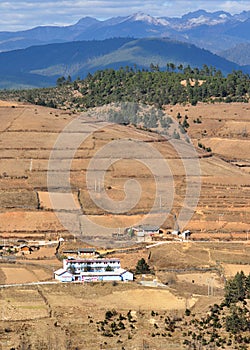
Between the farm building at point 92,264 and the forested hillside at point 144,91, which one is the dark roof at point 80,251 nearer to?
the farm building at point 92,264

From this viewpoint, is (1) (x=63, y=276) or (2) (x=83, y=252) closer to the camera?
(1) (x=63, y=276)

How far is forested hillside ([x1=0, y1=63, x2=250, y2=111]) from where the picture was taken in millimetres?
119812

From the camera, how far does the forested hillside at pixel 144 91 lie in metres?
120

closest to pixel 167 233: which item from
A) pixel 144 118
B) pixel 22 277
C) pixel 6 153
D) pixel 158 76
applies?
pixel 22 277

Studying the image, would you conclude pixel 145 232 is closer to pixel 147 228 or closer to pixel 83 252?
pixel 147 228

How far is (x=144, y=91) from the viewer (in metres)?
124

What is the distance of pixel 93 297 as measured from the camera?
46844mm

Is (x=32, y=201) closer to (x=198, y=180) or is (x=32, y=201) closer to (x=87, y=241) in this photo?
(x=87, y=241)

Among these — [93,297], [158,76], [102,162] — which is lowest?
[93,297]

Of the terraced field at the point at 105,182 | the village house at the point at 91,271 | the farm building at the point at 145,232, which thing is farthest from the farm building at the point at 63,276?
the farm building at the point at 145,232

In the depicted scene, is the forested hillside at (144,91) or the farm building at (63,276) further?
the forested hillside at (144,91)

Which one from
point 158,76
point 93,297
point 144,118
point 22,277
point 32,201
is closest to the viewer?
point 93,297

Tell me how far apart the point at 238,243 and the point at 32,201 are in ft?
57.2

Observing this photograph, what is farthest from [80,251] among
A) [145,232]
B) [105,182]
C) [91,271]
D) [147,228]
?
[105,182]
